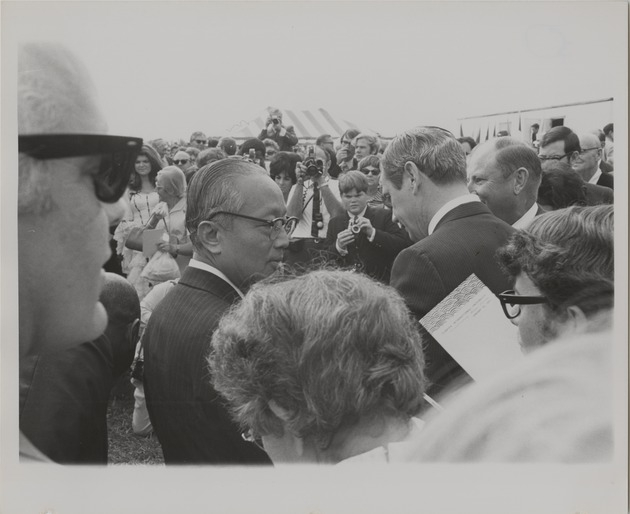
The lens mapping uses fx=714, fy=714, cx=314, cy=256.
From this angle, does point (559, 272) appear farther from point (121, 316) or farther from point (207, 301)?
point (121, 316)

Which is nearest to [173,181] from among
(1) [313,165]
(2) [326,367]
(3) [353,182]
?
(1) [313,165]

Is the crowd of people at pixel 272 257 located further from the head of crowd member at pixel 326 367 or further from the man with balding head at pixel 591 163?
the head of crowd member at pixel 326 367

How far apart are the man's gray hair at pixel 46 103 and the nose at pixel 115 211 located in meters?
0.17

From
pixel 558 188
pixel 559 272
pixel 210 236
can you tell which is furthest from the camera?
pixel 558 188

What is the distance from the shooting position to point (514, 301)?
216 cm

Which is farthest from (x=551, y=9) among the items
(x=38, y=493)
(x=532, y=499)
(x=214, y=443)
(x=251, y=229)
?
(x=38, y=493)

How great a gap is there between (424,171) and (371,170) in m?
0.18

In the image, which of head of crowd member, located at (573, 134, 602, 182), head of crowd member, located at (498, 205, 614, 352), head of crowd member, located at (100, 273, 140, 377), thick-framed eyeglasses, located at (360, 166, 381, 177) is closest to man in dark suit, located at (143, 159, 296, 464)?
head of crowd member, located at (100, 273, 140, 377)

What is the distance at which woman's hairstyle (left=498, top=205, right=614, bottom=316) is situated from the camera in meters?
2.07

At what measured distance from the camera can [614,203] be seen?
2348 millimetres

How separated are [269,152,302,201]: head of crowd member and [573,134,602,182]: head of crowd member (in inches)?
35.8

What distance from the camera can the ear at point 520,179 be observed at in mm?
2402

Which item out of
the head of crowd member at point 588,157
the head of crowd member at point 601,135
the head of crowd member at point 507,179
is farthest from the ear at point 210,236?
the head of crowd member at point 601,135

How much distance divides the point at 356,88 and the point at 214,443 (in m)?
1.22
